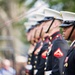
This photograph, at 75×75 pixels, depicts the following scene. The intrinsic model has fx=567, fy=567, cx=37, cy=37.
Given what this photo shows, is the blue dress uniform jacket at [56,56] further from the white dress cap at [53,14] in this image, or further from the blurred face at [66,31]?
the blurred face at [66,31]

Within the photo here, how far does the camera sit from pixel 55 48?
28.6 feet

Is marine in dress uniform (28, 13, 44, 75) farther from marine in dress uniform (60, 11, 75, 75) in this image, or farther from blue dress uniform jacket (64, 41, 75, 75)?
blue dress uniform jacket (64, 41, 75, 75)

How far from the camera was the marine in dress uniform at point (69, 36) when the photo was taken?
25.0 ft

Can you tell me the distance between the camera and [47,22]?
9.70 meters

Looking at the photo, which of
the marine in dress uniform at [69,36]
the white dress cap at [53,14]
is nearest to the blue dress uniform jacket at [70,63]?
the marine in dress uniform at [69,36]

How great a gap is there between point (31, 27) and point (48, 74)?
117 inches

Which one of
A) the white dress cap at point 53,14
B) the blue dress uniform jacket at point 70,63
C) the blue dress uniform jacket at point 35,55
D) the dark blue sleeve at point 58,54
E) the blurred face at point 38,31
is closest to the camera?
the blue dress uniform jacket at point 70,63

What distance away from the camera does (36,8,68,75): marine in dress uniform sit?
8.59 m

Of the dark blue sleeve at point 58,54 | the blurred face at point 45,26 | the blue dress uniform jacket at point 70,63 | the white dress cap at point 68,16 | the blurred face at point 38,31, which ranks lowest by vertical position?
the blue dress uniform jacket at point 70,63

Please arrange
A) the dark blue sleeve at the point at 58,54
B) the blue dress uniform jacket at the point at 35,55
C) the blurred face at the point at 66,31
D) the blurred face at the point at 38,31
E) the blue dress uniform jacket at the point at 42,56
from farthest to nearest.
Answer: the blue dress uniform jacket at the point at 35,55, the blurred face at the point at 38,31, the blue dress uniform jacket at the point at 42,56, the dark blue sleeve at the point at 58,54, the blurred face at the point at 66,31

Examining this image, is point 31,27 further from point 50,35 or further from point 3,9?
point 3,9

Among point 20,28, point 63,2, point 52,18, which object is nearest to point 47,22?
point 52,18

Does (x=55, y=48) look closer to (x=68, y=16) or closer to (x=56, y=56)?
(x=56, y=56)

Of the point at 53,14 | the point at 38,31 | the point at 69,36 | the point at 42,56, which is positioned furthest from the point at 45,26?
the point at 69,36
